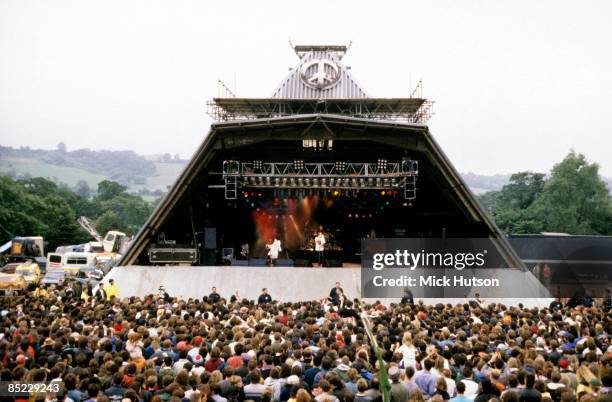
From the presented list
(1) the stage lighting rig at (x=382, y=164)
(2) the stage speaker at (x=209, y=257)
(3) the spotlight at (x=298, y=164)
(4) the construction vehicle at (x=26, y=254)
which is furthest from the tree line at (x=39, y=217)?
(1) the stage lighting rig at (x=382, y=164)

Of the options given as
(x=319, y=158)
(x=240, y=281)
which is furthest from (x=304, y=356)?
(x=319, y=158)

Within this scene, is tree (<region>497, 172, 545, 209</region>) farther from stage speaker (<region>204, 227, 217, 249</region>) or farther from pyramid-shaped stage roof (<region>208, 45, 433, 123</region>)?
stage speaker (<region>204, 227, 217, 249</region>)

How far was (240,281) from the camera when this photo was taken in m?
22.8

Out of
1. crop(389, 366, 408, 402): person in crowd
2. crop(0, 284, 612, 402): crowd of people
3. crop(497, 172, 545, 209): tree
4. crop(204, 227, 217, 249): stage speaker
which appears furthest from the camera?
crop(497, 172, 545, 209): tree

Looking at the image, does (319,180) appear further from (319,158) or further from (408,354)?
(408,354)

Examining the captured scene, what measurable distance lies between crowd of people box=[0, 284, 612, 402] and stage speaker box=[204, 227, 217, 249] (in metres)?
11.5

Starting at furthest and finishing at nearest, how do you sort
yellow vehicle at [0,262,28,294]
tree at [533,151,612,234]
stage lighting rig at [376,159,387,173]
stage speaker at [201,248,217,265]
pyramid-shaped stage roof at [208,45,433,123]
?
tree at [533,151,612,234]
pyramid-shaped stage roof at [208,45,433,123]
yellow vehicle at [0,262,28,294]
stage speaker at [201,248,217,265]
stage lighting rig at [376,159,387,173]

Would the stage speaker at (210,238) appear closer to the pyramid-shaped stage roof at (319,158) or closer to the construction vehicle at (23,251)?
the pyramid-shaped stage roof at (319,158)

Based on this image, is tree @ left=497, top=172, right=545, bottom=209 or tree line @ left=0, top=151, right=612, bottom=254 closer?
tree line @ left=0, top=151, right=612, bottom=254

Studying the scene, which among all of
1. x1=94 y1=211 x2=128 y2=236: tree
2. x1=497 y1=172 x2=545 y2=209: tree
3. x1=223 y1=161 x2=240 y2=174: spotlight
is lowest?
x1=223 y1=161 x2=240 y2=174: spotlight

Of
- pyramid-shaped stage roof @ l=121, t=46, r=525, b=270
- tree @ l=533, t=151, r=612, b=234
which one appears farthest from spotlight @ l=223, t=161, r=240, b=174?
tree @ l=533, t=151, r=612, b=234

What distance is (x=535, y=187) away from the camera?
295ft

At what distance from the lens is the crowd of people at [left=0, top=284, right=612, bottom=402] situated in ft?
25.0

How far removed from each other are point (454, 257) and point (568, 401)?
1634 cm
